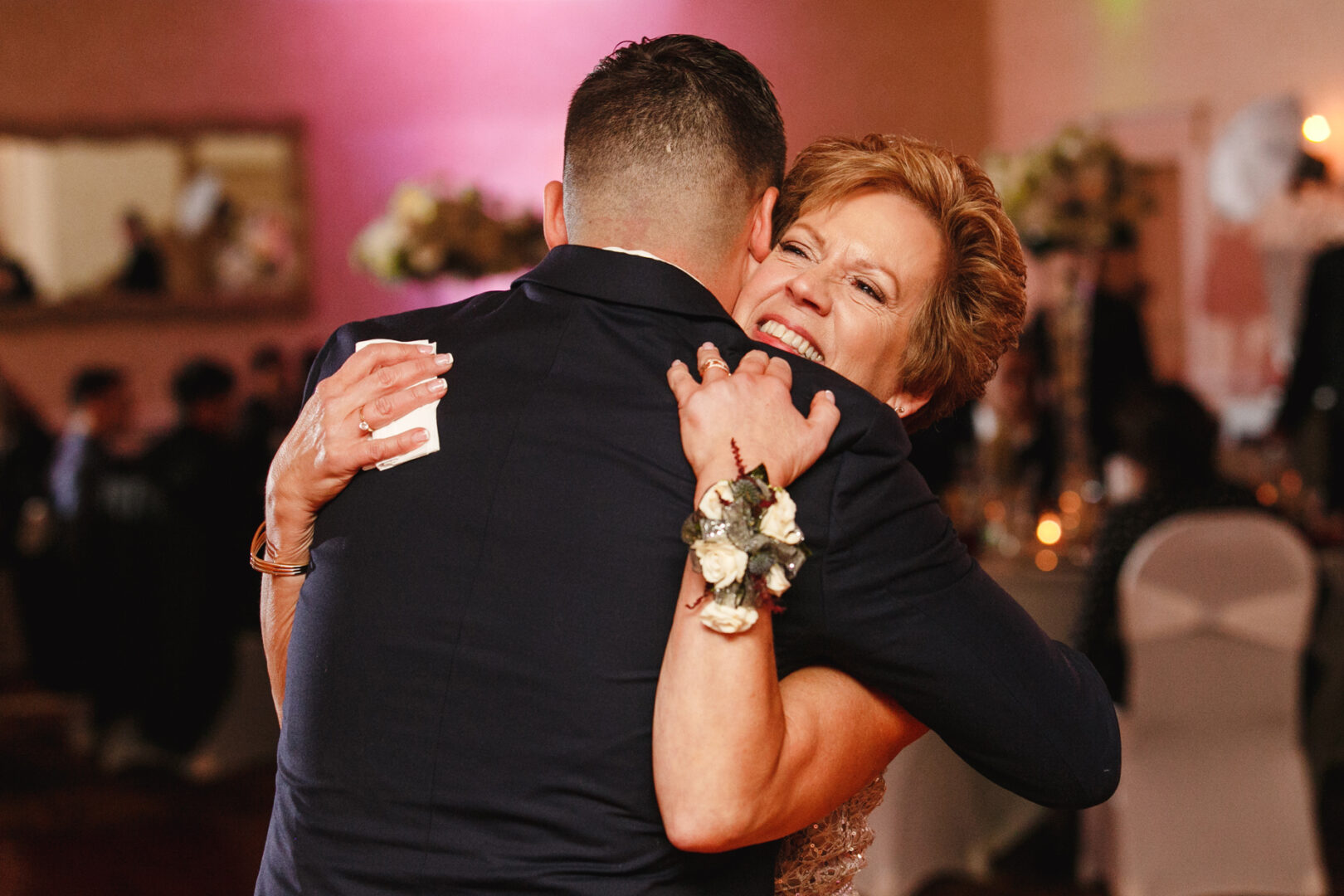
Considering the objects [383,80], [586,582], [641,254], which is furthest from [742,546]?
[383,80]

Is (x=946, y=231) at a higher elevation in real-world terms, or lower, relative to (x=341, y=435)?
higher

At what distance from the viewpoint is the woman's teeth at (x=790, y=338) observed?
1.51m

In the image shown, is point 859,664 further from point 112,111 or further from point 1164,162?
point 112,111

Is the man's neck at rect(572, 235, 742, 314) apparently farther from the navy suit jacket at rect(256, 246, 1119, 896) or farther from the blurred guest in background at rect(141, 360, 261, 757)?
the blurred guest in background at rect(141, 360, 261, 757)

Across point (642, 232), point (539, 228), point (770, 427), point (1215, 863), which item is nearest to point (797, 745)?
point (770, 427)

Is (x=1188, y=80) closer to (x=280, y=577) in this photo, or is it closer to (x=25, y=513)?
(x=25, y=513)

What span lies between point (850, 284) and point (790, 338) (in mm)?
96

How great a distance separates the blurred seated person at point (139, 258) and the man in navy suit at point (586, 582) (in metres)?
7.37

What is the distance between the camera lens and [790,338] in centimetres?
151

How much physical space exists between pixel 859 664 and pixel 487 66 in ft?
26.1

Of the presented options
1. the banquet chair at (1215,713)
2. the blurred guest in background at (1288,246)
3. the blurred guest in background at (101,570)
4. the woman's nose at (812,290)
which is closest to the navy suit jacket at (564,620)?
the woman's nose at (812,290)

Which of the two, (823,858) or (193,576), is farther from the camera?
(193,576)

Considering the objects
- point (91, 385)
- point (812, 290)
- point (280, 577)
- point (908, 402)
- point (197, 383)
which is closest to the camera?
point (280, 577)

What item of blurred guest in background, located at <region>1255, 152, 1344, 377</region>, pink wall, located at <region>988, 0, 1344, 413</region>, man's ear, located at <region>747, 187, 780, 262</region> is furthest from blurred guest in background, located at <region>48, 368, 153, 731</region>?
pink wall, located at <region>988, 0, 1344, 413</region>
